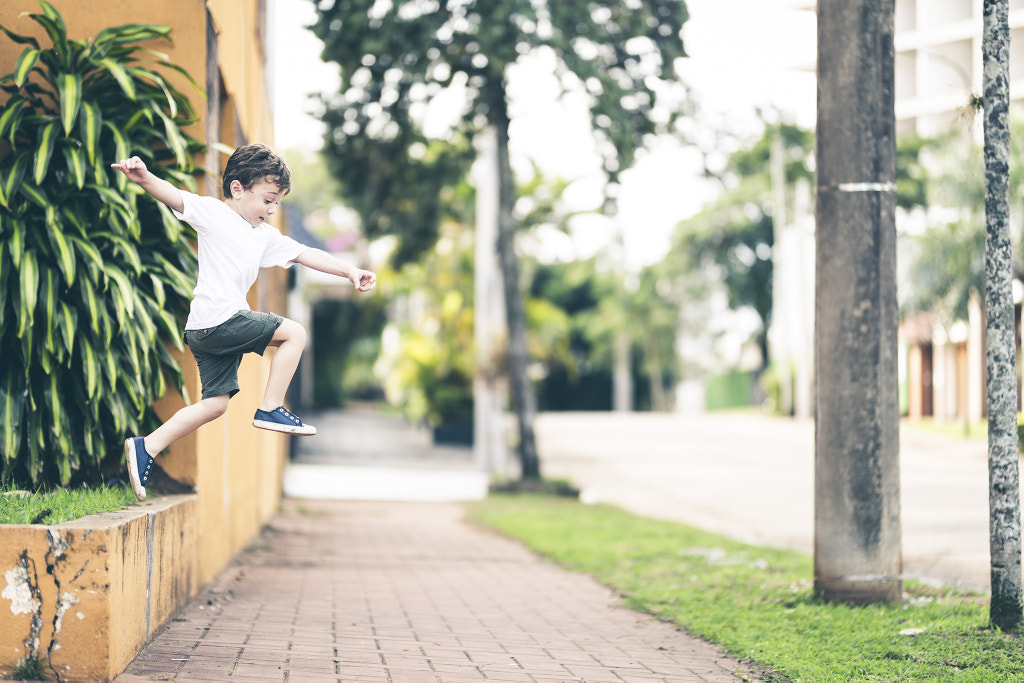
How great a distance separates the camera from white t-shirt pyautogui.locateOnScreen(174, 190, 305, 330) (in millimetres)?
4277

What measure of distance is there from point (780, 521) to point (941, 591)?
5.31m

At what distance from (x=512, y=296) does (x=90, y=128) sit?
36.4ft

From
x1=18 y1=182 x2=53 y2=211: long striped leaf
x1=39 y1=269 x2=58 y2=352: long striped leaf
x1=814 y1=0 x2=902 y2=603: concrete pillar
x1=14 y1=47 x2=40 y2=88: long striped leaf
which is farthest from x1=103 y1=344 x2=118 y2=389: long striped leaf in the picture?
x1=814 y1=0 x2=902 y2=603: concrete pillar

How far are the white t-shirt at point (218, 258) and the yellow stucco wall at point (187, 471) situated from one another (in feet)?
A: 3.06

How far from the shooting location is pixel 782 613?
20.5 ft

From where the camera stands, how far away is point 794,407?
37875mm

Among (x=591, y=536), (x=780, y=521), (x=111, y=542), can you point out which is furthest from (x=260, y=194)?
(x=780, y=521)

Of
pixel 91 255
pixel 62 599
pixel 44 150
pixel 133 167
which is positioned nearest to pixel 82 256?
pixel 91 255

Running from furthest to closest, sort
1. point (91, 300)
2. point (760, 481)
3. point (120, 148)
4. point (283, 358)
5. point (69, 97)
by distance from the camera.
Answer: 1. point (760, 481)
2. point (120, 148)
3. point (69, 97)
4. point (91, 300)
5. point (283, 358)

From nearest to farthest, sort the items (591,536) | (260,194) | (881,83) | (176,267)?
(260,194), (176,267), (881,83), (591,536)

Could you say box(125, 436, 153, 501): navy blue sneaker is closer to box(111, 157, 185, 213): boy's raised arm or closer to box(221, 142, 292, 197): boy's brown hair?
box(111, 157, 185, 213): boy's raised arm

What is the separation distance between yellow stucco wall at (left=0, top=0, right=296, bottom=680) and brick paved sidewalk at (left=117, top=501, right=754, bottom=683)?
8.3 inches

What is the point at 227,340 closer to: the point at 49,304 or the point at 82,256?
the point at 49,304

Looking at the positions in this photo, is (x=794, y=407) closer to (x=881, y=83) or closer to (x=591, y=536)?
(x=591, y=536)
